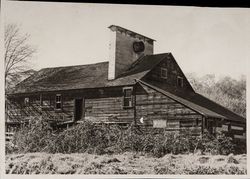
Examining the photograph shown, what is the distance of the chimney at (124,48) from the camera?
12.4m

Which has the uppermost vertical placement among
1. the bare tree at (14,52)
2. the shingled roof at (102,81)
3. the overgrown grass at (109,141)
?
the bare tree at (14,52)

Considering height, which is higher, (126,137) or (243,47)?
(243,47)

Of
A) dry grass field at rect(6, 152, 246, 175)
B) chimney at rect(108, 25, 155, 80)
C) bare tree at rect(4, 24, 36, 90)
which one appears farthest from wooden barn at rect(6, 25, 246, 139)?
dry grass field at rect(6, 152, 246, 175)

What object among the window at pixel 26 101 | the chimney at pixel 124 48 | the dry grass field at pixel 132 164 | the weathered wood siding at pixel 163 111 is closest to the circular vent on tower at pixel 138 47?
the chimney at pixel 124 48

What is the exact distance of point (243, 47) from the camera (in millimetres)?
12109

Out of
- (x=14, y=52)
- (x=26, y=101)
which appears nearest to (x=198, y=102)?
(x=26, y=101)

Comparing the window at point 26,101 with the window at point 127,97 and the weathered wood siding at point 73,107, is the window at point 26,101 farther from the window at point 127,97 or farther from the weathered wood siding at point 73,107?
the window at point 127,97

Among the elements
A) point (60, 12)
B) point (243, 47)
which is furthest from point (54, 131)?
point (243, 47)

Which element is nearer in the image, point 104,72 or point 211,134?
point 211,134

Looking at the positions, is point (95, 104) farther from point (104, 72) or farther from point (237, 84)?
point (237, 84)

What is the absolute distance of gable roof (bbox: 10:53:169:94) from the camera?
1241cm

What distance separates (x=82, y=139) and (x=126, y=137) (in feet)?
3.15

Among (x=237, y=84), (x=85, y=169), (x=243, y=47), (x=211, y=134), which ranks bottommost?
(x=85, y=169)

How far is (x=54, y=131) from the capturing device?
12477mm
